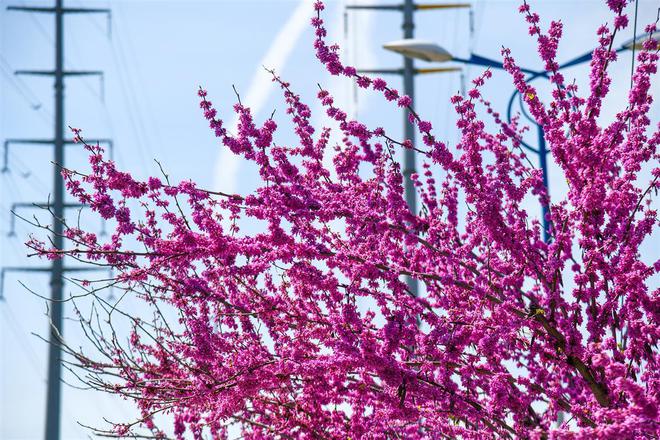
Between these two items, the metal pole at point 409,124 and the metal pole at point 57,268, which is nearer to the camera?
the metal pole at point 409,124

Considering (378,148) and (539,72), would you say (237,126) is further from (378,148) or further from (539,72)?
(539,72)

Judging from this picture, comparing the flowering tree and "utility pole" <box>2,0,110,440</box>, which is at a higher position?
"utility pole" <box>2,0,110,440</box>

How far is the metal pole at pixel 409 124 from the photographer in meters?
11.8

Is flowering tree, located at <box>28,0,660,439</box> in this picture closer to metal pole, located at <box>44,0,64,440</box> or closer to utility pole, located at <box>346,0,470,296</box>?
utility pole, located at <box>346,0,470,296</box>

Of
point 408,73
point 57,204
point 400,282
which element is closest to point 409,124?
point 408,73

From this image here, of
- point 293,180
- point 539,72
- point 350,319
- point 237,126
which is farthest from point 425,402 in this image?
point 539,72

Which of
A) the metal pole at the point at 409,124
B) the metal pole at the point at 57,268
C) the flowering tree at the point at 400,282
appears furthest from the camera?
the metal pole at the point at 57,268

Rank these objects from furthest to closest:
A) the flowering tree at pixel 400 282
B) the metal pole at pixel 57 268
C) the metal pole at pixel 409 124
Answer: the metal pole at pixel 57 268, the metal pole at pixel 409 124, the flowering tree at pixel 400 282

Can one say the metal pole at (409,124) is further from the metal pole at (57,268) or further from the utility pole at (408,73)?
the metal pole at (57,268)

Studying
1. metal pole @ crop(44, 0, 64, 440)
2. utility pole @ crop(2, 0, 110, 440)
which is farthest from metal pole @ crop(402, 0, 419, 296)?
metal pole @ crop(44, 0, 64, 440)

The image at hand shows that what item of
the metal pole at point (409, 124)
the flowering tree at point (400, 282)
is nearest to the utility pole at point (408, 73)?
the metal pole at point (409, 124)

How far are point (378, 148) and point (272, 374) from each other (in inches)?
108

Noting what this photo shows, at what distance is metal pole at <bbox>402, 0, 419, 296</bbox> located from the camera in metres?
11.8

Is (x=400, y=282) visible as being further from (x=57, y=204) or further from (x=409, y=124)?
(x=57, y=204)
